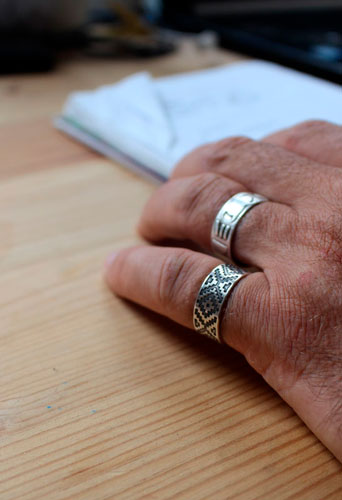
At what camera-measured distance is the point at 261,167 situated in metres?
0.47

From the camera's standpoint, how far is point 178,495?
29cm

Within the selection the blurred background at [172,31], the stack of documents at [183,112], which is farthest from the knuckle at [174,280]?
the blurred background at [172,31]

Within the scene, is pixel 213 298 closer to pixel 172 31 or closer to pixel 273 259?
pixel 273 259

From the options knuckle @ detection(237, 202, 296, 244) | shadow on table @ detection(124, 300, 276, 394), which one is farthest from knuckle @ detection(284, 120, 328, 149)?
shadow on table @ detection(124, 300, 276, 394)

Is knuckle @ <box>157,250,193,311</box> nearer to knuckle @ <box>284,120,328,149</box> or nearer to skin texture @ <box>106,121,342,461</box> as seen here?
skin texture @ <box>106,121,342,461</box>

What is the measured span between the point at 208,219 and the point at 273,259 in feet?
0.27

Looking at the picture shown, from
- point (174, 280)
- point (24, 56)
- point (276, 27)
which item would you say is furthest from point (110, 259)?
point (276, 27)

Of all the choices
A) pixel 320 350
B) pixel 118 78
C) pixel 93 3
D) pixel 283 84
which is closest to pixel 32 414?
pixel 320 350

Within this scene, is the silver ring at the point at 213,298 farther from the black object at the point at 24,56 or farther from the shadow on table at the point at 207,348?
the black object at the point at 24,56

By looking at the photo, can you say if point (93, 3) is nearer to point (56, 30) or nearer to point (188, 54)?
point (56, 30)

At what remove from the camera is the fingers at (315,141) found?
48cm

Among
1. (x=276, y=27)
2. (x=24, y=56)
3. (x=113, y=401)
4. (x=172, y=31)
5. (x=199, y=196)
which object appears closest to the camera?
(x=113, y=401)

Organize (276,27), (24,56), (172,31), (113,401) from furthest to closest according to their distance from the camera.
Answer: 1. (172,31)
2. (276,27)
3. (24,56)
4. (113,401)

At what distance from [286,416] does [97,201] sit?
1.15 ft
